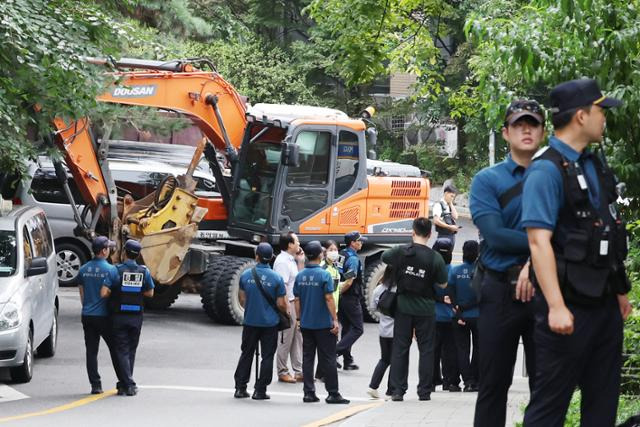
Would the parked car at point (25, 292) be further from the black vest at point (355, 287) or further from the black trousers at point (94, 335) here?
the black vest at point (355, 287)

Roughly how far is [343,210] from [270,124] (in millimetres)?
1918

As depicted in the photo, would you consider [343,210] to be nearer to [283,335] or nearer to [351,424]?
[283,335]

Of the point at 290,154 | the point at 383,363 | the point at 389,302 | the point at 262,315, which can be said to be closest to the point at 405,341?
the point at 389,302

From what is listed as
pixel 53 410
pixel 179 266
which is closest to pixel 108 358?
pixel 179 266

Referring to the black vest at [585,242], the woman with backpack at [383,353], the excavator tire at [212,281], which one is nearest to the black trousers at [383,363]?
the woman with backpack at [383,353]

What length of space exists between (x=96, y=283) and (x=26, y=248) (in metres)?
1.61

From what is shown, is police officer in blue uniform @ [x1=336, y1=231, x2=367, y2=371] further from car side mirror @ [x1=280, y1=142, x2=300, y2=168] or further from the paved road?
car side mirror @ [x1=280, y1=142, x2=300, y2=168]

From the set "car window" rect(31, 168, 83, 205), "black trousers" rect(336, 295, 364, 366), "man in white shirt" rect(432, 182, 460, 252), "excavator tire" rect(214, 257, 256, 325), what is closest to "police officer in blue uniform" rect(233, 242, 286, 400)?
A: "black trousers" rect(336, 295, 364, 366)

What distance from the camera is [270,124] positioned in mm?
19344

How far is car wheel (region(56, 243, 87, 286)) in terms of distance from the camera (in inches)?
852

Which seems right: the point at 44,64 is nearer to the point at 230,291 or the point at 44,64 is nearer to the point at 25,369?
the point at 25,369

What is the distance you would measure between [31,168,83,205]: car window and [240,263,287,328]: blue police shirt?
900 centimetres

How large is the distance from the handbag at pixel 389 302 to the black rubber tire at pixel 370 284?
7418 mm

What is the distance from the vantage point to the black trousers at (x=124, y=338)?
1347 centimetres
